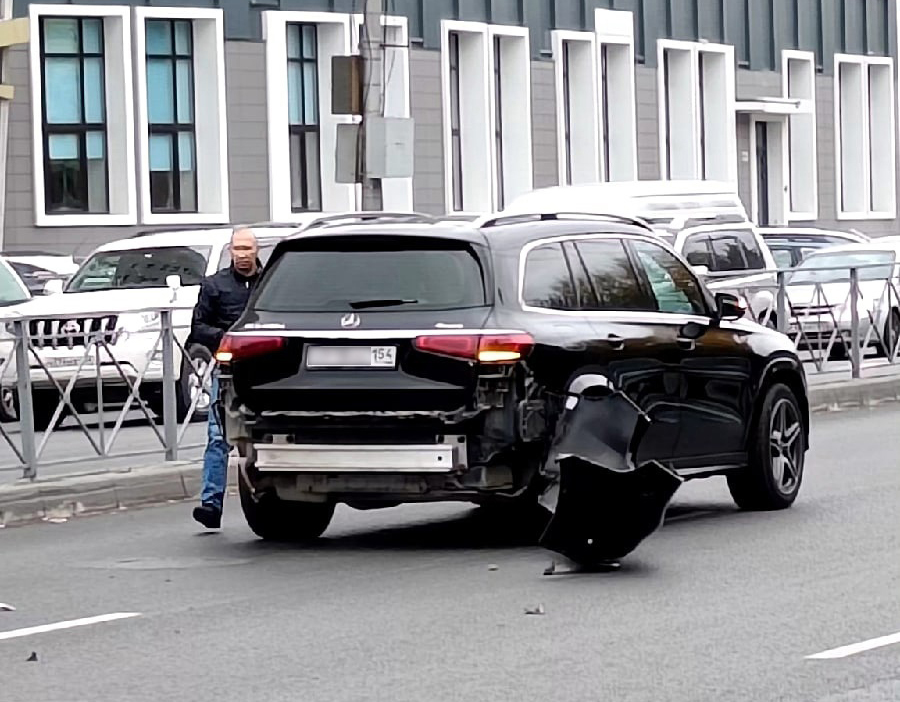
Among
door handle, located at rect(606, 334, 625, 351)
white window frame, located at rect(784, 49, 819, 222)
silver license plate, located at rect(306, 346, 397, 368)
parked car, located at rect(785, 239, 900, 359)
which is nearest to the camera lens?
silver license plate, located at rect(306, 346, 397, 368)

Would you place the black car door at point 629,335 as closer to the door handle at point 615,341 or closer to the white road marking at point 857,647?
the door handle at point 615,341

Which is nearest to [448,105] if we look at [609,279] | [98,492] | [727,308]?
[98,492]

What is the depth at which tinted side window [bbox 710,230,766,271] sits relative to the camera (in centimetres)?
2383

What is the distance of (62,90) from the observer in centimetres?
3547

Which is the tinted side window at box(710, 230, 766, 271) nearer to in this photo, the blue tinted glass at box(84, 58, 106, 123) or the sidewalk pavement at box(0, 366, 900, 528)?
the sidewalk pavement at box(0, 366, 900, 528)

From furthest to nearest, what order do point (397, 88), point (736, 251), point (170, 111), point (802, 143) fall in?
point (802, 143) → point (397, 88) → point (170, 111) → point (736, 251)

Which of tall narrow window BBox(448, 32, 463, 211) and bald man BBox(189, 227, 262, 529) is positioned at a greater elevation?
tall narrow window BBox(448, 32, 463, 211)

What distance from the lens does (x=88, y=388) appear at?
1533 centimetres

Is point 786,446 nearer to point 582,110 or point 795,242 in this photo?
point 795,242

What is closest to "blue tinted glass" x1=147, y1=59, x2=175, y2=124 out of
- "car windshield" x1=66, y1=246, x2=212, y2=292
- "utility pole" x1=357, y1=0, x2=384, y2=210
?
"utility pole" x1=357, y1=0, x2=384, y2=210

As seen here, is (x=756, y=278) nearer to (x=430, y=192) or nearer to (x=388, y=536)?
(x=388, y=536)

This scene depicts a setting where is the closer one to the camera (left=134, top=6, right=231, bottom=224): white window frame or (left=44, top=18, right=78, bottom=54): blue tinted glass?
(left=44, top=18, right=78, bottom=54): blue tinted glass

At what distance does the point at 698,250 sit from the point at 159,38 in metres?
15.3

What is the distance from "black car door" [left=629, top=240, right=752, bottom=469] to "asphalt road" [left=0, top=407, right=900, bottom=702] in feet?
1.52
